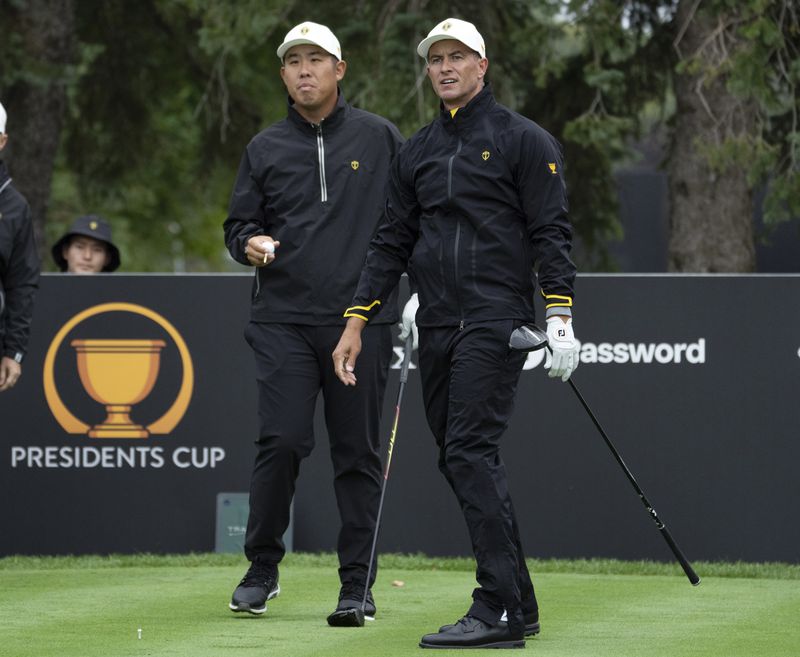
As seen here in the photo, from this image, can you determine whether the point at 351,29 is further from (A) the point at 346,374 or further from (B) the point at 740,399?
(A) the point at 346,374

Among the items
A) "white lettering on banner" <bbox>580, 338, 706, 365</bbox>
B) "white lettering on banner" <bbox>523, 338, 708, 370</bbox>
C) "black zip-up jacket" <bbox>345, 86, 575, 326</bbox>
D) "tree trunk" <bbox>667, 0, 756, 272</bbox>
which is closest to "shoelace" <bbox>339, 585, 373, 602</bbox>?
"black zip-up jacket" <bbox>345, 86, 575, 326</bbox>

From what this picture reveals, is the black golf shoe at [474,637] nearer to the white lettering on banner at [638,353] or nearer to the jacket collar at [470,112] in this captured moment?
the jacket collar at [470,112]

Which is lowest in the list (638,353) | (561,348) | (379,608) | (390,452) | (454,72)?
(379,608)

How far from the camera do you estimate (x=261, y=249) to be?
6.59m

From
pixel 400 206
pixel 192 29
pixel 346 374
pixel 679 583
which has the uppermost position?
pixel 192 29

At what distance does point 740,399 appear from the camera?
923 cm

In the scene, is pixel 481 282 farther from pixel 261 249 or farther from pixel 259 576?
pixel 259 576

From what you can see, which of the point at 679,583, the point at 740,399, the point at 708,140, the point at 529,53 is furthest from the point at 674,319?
the point at 529,53

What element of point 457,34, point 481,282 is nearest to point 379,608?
point 481,282

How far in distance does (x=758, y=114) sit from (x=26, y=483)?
604 centimetres

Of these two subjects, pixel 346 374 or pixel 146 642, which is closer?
pixel 146 642

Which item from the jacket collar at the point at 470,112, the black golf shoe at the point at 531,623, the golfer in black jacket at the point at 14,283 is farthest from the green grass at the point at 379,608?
the jacket collar at the point at 470,112

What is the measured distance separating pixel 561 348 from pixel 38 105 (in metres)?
11.8

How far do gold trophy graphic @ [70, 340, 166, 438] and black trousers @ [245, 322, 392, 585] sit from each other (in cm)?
273
